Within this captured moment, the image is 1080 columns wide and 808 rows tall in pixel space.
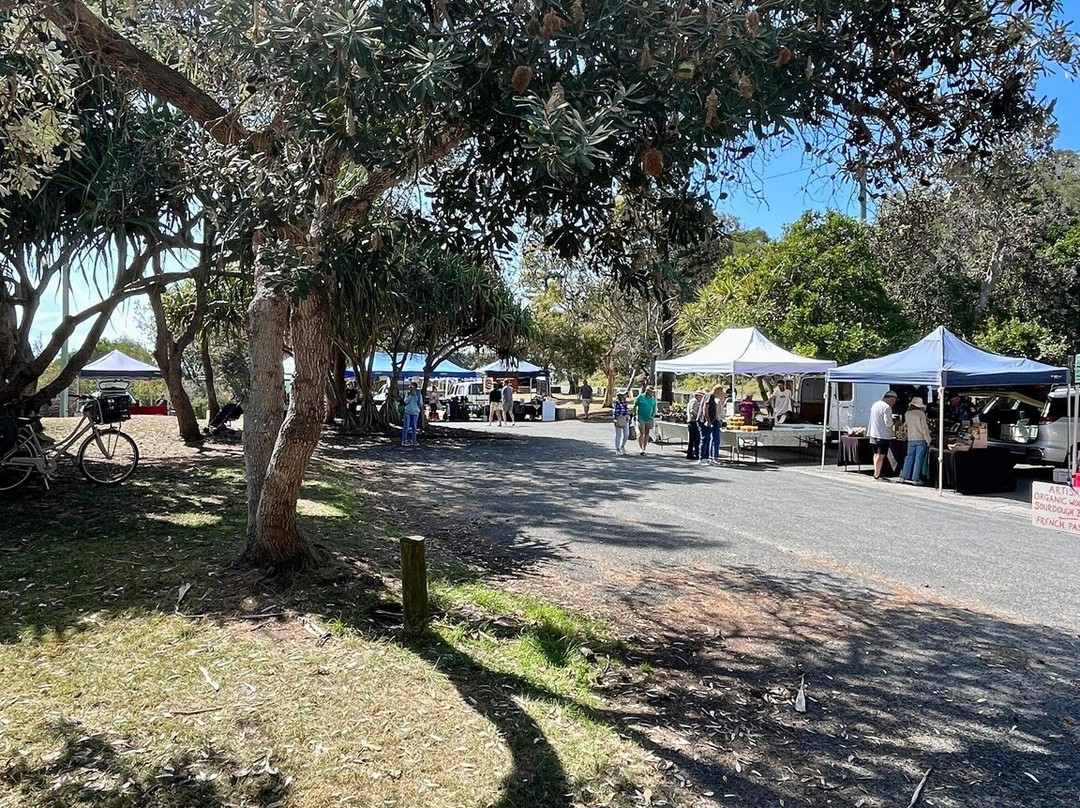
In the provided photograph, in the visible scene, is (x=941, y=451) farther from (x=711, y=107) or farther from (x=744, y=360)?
(x=711, y=107)

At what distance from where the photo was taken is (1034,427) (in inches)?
602

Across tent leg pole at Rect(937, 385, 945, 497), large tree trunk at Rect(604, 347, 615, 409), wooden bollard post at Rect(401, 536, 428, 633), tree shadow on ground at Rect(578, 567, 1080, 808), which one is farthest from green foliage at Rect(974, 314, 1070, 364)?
wooden bollard post at Rect(401, 536, 428, 633)

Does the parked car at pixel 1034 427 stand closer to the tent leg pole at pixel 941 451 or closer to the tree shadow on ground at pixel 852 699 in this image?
the tent leg pole at pixel 941 451

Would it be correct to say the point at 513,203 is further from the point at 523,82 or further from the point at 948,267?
the point at 948,267

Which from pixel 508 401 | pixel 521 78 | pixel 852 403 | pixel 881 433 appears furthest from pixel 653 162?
pixel 508 401

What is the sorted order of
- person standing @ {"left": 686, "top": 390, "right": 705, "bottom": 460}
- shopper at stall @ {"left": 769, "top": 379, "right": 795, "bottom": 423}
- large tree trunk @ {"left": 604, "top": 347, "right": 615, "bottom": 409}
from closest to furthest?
person standing @ {"left": 686, "top": 390, "right": 705, "bottom": 460} < shopper at stall @ {"left": 769, "top": 379, "right": 795, "bottom": 423} < large tree trunk @ {"left": 604, "top": 347, "right": 615, "bottom": 409}

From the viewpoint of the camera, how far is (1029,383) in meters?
12.0

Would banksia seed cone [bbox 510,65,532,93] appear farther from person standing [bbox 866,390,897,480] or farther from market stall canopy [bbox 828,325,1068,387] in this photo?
person standing [bbox 866,390,897,480]

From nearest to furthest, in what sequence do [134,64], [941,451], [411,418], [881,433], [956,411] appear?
[134,64], [941,451], [881,433], [956,411], [411,418]

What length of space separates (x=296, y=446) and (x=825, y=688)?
3.77 metres

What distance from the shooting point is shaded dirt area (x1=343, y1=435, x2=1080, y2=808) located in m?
3.37

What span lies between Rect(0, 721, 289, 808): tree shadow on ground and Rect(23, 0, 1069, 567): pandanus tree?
7.49 feet

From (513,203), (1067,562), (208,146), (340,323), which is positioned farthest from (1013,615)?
(340,323)

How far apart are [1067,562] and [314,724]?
7.71 metres
